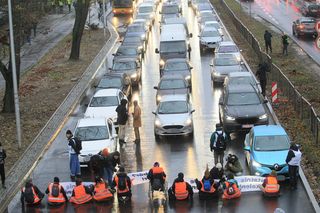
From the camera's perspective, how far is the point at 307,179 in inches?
820

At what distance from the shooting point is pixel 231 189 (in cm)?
1908

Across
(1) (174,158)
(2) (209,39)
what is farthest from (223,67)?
(1) (174,158)

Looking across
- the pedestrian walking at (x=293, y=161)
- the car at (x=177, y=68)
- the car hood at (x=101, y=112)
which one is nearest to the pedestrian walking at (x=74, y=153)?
the car hood at (x=101, y=112)

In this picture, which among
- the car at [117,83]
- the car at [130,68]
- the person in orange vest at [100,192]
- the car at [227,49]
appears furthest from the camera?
the car at [227,49]

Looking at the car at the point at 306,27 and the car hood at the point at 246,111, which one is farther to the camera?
the car at the point at 306,27

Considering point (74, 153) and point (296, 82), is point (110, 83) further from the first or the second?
point (74, 153)

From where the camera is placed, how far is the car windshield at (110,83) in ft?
107

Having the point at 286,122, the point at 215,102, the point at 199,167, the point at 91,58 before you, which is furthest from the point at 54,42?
the point at 199,167

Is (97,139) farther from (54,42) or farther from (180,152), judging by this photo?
(54,42)

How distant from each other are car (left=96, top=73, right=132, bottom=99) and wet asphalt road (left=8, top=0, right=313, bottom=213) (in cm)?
88

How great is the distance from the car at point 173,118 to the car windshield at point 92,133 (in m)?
2.88

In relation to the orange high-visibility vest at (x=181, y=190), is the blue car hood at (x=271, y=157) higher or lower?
higher

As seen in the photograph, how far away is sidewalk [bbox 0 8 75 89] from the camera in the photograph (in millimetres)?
48228

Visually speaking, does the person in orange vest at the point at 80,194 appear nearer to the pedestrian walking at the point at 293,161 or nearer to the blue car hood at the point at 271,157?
the blue car hood at the point at 271,157
